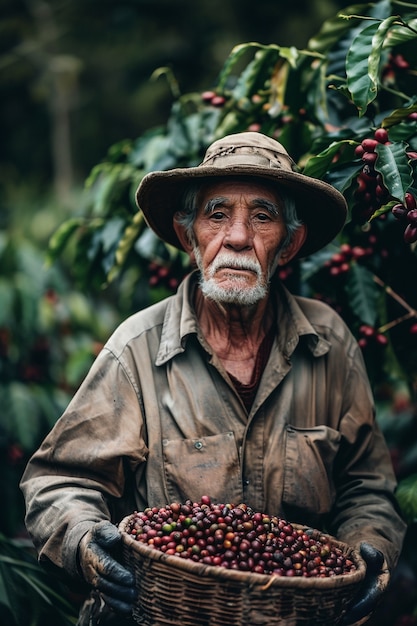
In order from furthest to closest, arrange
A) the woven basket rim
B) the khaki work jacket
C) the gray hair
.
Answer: the gray hair, the khaki work jacket, the woven basket rim

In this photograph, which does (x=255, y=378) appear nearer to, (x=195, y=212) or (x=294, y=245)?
(x=294, y=245)

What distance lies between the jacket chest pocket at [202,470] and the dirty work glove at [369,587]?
0.47m

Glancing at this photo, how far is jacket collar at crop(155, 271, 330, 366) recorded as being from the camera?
3.19 metres

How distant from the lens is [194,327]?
10.5 feet

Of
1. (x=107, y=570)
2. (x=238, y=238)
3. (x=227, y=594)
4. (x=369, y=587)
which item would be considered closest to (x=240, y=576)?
(x=227, y=594)

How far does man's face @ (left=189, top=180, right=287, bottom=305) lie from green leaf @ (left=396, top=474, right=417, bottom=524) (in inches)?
42.8

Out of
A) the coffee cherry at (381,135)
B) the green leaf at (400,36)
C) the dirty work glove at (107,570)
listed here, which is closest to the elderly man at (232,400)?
the dirty work glove at (107,570)

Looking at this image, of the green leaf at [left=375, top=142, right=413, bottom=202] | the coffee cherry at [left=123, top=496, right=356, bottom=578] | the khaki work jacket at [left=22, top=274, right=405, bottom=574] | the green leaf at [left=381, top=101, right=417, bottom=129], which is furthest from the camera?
the green leaf at [left=381, top=101, right=417, bottom=129]

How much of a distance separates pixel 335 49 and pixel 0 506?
2941 mm

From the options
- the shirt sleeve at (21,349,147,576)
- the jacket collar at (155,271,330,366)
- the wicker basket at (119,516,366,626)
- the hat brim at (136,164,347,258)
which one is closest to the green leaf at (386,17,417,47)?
the hat brim at (136,164,347,258)

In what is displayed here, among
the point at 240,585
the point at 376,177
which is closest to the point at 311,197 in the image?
the point at 376,177

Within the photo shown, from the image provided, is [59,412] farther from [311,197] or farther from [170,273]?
[311,197]

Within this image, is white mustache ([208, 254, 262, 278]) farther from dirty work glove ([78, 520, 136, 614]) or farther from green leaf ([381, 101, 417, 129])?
dirty work glove ([78, 520, 136, 614])

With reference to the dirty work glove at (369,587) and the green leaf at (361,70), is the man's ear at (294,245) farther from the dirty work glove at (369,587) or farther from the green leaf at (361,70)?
the dirty work glove at (369,587)
